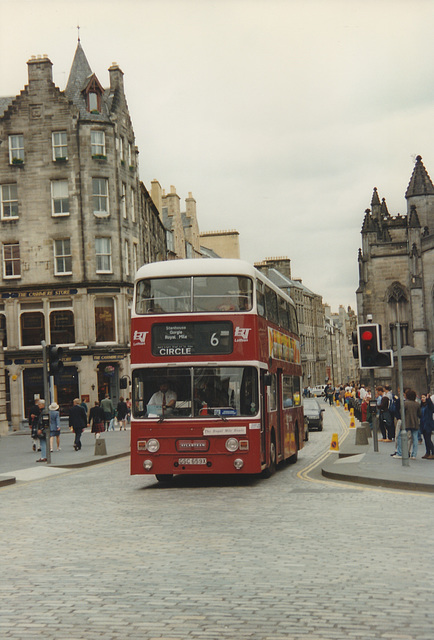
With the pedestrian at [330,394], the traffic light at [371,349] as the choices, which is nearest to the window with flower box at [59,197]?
the traffic light at [371,349]

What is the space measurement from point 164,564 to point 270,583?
4.79ft

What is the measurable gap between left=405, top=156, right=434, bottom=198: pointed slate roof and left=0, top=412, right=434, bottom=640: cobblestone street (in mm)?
64900

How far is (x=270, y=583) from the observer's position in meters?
7.90

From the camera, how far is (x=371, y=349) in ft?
66.4

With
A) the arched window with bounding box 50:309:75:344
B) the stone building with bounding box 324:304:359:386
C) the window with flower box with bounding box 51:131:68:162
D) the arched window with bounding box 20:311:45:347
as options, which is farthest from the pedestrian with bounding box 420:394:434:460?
the stone building with bounding box 324:304:359:386

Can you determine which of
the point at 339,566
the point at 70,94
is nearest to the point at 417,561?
the point at 339,566

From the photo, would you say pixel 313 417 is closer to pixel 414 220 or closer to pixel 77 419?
pixel 77 419

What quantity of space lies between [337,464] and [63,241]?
33.2 m

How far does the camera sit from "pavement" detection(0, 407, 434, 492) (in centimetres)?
1633

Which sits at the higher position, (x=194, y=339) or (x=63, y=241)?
(x=63, y=241)

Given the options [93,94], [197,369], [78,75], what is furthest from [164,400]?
[78,75]

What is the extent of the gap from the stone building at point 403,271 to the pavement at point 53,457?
36.2m

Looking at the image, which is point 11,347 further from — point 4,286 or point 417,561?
point 417,561

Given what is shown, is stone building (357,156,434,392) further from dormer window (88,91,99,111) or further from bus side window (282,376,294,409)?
bus side window (282,376,294,409)
